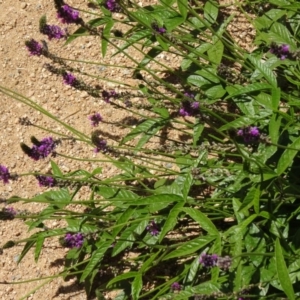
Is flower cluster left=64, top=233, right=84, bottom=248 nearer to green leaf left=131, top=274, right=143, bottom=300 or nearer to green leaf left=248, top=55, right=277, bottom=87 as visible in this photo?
green leaf left=131, top=274, right=143, bottom=300

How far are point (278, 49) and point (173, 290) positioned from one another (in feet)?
3.59

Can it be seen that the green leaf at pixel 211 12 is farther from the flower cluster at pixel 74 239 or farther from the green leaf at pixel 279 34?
the flower cluster at pixel 74 239

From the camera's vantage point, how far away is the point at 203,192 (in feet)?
9.99

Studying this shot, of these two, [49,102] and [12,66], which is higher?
[12,66]

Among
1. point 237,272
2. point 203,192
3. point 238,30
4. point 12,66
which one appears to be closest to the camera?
point 237,272

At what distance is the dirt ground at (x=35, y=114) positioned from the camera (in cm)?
317

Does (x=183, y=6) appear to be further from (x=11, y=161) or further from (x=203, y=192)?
(x=11, y=161)

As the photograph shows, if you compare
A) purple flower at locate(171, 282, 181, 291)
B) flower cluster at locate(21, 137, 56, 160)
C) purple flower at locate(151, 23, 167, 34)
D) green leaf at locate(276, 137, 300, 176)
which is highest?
purple flower at locate(151, 23, 167, 34)

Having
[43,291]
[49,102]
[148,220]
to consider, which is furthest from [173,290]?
[49,102]

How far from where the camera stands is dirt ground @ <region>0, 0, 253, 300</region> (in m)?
3.17

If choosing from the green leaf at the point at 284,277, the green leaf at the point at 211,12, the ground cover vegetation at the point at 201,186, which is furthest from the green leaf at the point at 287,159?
the green leaf at the point at 211,12

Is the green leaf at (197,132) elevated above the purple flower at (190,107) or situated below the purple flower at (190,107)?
below

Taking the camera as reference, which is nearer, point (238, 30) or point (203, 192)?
point (203, 192)

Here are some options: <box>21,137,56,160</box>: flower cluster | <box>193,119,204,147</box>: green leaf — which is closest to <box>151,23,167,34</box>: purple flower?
<box>193,119,204,147</box>: green leaf
